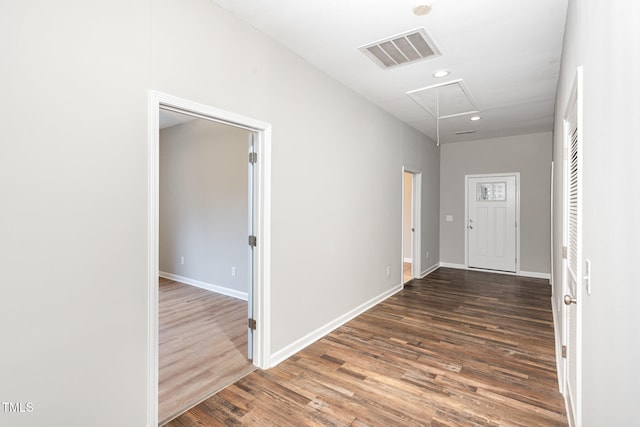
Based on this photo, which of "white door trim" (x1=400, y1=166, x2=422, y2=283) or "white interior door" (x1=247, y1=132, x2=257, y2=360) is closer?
"white interior door" (x1=247, y1=132, x2=257, y2=360)

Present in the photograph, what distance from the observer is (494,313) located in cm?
421

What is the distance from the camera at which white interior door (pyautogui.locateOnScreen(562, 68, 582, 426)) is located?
1.65m

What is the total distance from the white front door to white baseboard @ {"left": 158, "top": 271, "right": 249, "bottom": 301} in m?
4.92

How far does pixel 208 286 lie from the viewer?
525 cm

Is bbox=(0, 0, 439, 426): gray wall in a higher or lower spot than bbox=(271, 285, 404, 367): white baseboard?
higher

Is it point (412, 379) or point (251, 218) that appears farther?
point (251, 218)

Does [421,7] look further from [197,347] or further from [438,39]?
[197,347]

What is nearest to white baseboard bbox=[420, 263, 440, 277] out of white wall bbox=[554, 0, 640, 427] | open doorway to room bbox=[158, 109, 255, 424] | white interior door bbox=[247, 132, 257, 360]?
open doorway to room bbox=[158, 109, 255, 424]

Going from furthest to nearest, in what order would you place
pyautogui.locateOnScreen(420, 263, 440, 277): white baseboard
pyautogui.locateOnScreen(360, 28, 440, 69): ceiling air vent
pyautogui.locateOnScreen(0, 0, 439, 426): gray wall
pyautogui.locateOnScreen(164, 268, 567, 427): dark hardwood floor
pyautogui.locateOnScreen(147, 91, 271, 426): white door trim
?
pyautogui.locateOnScreen(420, 263, 440, 277): white baseboard, pyautogui.locateOnScreen(360, 28, 440, 69): ceiling air vent, pyautogui.locateOnScreen(164, 268, 567, 427): dark hardwood floor, pyautogui.locateOnScreen(147, 91, 271, 426): white door trim, pyautogui.locateOnScreen(0, 0, 439, 426): gray wall

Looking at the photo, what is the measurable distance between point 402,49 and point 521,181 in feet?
16.0

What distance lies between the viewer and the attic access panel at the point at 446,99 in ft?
12.6

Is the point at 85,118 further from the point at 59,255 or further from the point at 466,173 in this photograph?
the point at 466,173

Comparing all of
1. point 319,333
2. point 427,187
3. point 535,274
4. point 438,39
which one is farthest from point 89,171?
point 535,274

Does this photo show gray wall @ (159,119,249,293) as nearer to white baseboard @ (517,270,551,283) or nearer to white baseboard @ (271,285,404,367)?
white baseboard @ (271,285,404,367)
